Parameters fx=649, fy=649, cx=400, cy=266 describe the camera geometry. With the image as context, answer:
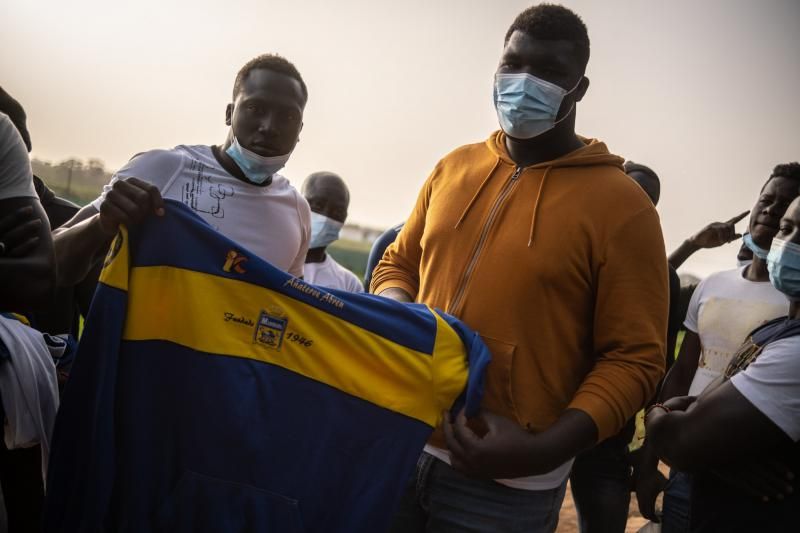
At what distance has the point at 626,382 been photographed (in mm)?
1976

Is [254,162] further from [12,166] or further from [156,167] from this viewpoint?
[12,166]

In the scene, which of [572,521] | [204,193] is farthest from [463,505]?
[572,521]

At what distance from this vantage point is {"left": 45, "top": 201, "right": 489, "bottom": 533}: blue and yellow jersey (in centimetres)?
205


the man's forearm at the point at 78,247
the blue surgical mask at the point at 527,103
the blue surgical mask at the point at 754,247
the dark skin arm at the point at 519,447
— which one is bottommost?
the dark skin arm at the point at 519,447

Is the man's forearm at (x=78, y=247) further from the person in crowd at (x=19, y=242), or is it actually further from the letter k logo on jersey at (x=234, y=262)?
the letter k logo on jersey at (x=234, y=262)

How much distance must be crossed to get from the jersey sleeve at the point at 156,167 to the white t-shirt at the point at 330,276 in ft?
6.96

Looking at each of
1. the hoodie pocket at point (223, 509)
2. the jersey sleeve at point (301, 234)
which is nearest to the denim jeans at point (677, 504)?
the hoodie pocket at point (223, 509)

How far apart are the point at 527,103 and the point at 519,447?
3.79ft

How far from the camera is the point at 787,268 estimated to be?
2.50 meters

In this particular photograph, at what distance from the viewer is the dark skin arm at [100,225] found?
6.96ft

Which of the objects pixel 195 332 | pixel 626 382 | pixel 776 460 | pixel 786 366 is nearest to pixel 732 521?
pixel 776 460

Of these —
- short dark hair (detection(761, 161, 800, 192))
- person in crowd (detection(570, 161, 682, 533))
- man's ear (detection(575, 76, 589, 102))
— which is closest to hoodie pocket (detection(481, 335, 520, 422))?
man's ear (detection(575, 76, 589, 102))

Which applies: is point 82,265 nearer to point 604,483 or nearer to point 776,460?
point 776,460

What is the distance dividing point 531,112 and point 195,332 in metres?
1.38
